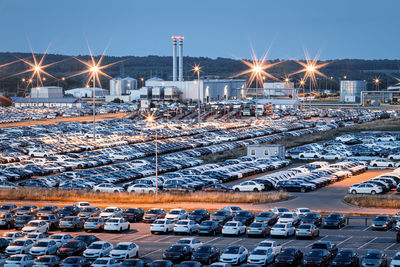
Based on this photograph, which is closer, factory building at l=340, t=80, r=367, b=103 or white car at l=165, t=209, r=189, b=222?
white car at l=165, t=209, r=189, b=222

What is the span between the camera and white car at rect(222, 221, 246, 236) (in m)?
31.7

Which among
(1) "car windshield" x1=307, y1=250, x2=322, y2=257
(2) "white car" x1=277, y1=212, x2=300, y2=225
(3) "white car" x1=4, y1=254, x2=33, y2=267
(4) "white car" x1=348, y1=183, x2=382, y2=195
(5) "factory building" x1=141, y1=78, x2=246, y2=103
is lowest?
(3) "white car" x1=4, y1=254, x2=33, y2=267

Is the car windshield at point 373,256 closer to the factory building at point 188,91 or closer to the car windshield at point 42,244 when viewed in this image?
the car windshield at point 42,244

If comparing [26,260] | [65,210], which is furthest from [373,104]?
[26,260]

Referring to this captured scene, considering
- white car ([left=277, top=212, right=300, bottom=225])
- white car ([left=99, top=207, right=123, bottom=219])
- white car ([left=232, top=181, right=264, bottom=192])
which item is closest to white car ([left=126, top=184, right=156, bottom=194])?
white car ([left=232, top=181, right=264, bottom=192])

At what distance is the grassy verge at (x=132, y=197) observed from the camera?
4159cm

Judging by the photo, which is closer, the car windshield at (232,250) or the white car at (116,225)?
the car windshield at (232,250)

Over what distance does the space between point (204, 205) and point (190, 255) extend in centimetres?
1292

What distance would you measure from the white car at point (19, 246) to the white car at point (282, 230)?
10.3 meters

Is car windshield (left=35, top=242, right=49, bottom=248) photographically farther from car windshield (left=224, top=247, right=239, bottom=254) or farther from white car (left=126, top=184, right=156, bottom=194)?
white car (left=126, top=184, right=156, bottom=194)

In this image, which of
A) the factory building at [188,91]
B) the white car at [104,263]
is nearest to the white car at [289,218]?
the white car at [104,263]

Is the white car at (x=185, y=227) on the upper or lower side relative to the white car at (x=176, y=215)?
lower

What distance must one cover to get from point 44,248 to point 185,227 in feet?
23.3

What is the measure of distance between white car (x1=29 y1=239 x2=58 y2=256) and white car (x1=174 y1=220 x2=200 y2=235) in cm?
616
